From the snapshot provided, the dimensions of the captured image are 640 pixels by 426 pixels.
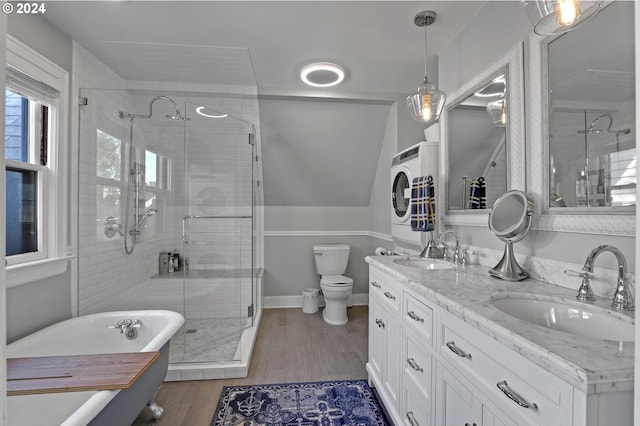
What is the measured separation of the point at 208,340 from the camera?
2.52 m

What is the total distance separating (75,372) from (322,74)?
2656mm

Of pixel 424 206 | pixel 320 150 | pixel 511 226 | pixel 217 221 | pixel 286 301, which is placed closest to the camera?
pixel 511 226

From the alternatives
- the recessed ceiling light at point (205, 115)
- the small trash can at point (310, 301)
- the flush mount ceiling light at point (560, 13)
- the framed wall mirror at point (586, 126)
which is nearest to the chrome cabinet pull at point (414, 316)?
the framed wall mirror at point (586, 126)

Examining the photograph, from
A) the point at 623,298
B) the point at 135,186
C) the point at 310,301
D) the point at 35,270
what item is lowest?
the point at 310,301

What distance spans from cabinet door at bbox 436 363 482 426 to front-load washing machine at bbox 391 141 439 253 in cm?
129

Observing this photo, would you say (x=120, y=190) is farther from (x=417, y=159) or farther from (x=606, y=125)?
(x=606, y=125)

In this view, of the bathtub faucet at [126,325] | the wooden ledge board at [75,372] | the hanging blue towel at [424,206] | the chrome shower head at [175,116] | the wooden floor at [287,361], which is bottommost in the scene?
the wooden floor at [287,361]

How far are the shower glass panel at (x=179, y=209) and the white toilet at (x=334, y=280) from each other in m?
0.85

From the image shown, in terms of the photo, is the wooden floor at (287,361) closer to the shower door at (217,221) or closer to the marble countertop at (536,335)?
the shower door at (217,221)

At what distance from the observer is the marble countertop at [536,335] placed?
57 cm

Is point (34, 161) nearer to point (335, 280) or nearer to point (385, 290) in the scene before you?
point (385, 290)

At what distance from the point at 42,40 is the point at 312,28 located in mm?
1827

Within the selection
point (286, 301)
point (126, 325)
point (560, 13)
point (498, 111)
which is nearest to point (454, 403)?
point (560, 13)

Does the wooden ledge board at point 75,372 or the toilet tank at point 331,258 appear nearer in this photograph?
the wooden ledge board at point 75,372
